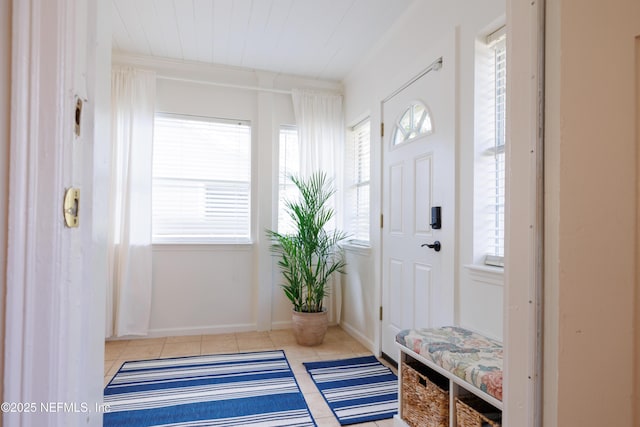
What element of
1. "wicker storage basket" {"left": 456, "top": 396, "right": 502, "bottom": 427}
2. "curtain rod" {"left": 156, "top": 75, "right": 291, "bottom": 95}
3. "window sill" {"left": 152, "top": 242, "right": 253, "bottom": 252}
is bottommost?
"wicker storage basket" {"left": 456, "top": 396, "right": 502, "bottom": 427}

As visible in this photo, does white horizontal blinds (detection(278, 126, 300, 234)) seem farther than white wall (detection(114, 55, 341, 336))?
Yes

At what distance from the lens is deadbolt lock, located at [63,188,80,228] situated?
49cm

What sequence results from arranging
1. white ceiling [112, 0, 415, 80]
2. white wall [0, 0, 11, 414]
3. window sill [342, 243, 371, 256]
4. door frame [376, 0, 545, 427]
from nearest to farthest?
white wall [0, 0, 11, 414] < door frame [376, 0, 545, 427] < white ceiling [112, 0, 415, 80] < window sill [342, 243, 371, 256]

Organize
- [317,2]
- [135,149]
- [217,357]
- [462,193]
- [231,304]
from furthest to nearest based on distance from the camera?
1. [231,304]
2. [135,149]
3. [217,357]
4. [317,2]
5. [462,193]

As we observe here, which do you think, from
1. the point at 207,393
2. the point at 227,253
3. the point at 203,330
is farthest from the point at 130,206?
the point at 207,393

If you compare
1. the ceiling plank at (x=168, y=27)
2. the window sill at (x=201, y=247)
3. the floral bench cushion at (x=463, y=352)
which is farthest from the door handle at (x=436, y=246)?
the ceiling plank at (x=168, y=27)

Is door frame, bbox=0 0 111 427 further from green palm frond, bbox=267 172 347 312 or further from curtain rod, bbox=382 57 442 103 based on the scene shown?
green palm frond, bbox=267 172 347 312

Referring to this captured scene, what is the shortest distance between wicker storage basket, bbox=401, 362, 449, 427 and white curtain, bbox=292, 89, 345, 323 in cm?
182

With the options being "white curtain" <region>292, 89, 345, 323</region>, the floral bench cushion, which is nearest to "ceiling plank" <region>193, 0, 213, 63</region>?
"white curtain" <region>292, 89, 345, 323</region>

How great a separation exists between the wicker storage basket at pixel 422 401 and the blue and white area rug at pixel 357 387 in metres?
0.27

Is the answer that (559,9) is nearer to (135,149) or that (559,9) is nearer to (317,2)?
(317,2)

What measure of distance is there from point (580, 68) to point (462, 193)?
4.72ft

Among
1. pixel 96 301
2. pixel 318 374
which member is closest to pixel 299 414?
pixel 318 374

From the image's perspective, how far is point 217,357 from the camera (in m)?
2.79
